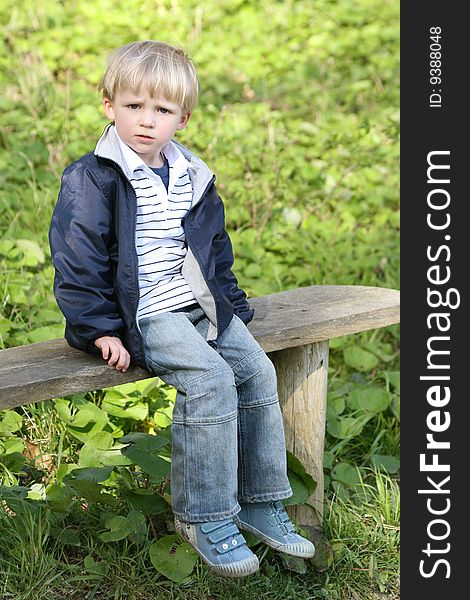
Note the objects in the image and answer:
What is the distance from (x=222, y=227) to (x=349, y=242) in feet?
6.79

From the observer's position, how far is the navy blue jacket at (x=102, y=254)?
2.42m

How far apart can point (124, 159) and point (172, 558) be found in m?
1.08

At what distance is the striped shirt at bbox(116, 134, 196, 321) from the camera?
2539 mm

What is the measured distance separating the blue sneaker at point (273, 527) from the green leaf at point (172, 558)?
0.53 ft

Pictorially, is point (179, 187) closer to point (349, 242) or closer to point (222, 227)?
point (222, 227)

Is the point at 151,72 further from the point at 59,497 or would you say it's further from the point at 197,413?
the point at 59,497

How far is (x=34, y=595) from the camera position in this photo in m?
2.64

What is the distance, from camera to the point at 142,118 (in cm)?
249

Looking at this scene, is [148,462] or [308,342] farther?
[308,342]

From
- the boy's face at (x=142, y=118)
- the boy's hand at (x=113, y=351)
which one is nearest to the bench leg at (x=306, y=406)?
the boy's hand at (x=113, y=351)

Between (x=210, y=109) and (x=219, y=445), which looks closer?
(x=219, y=445)

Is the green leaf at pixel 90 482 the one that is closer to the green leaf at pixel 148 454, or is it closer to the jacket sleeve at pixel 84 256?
the green leaf at pixel 148 454

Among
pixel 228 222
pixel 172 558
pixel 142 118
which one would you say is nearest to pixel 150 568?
pixel 172 558

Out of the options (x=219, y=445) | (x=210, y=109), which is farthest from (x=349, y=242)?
(x=219, y=445)
